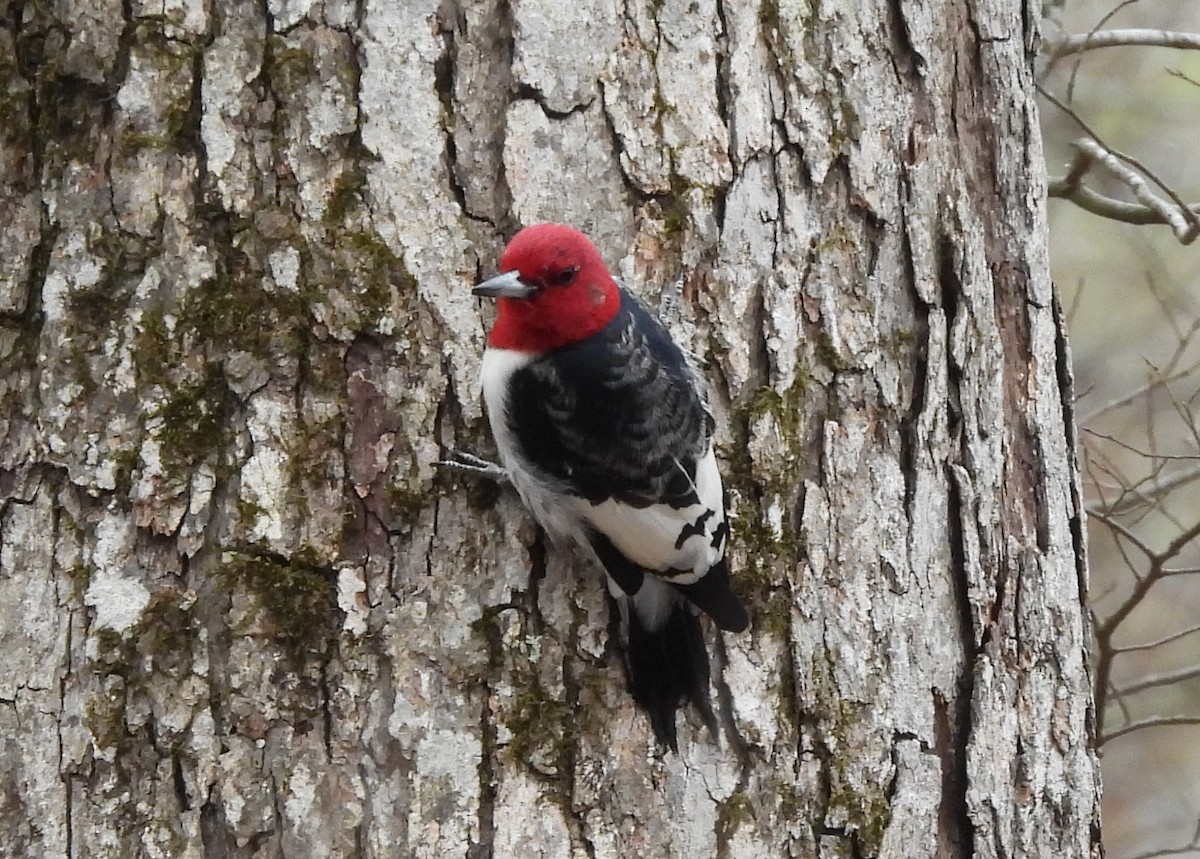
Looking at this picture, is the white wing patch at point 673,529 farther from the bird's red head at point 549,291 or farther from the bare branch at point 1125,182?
the bare branch at point 1125,182

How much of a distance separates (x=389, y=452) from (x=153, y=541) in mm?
Answer: 424

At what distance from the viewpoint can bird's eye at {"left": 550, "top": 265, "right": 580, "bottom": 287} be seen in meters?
2.23

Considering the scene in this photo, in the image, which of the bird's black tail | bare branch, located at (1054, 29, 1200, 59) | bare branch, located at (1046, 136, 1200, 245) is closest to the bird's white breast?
the bird's black tail

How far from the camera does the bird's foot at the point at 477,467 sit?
2150 mm

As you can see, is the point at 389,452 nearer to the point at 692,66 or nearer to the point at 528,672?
the point at 528,672

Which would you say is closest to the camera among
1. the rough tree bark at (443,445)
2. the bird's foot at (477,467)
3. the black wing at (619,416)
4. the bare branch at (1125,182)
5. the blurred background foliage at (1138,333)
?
the rough tree bark at (443,445)

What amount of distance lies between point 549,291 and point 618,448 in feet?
1.15

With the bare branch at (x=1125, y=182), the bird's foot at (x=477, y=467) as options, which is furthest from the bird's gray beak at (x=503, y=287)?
the bare branch at (x=1125, y=182)

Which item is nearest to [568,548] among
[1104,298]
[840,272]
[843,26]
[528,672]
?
[528,672]

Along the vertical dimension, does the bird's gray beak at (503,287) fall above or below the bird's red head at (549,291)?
below

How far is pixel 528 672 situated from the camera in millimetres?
2076

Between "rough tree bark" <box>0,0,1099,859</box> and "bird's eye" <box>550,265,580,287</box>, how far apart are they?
0.26ft

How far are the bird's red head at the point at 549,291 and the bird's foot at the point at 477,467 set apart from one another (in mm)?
227

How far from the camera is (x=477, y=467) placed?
85.3 inches
